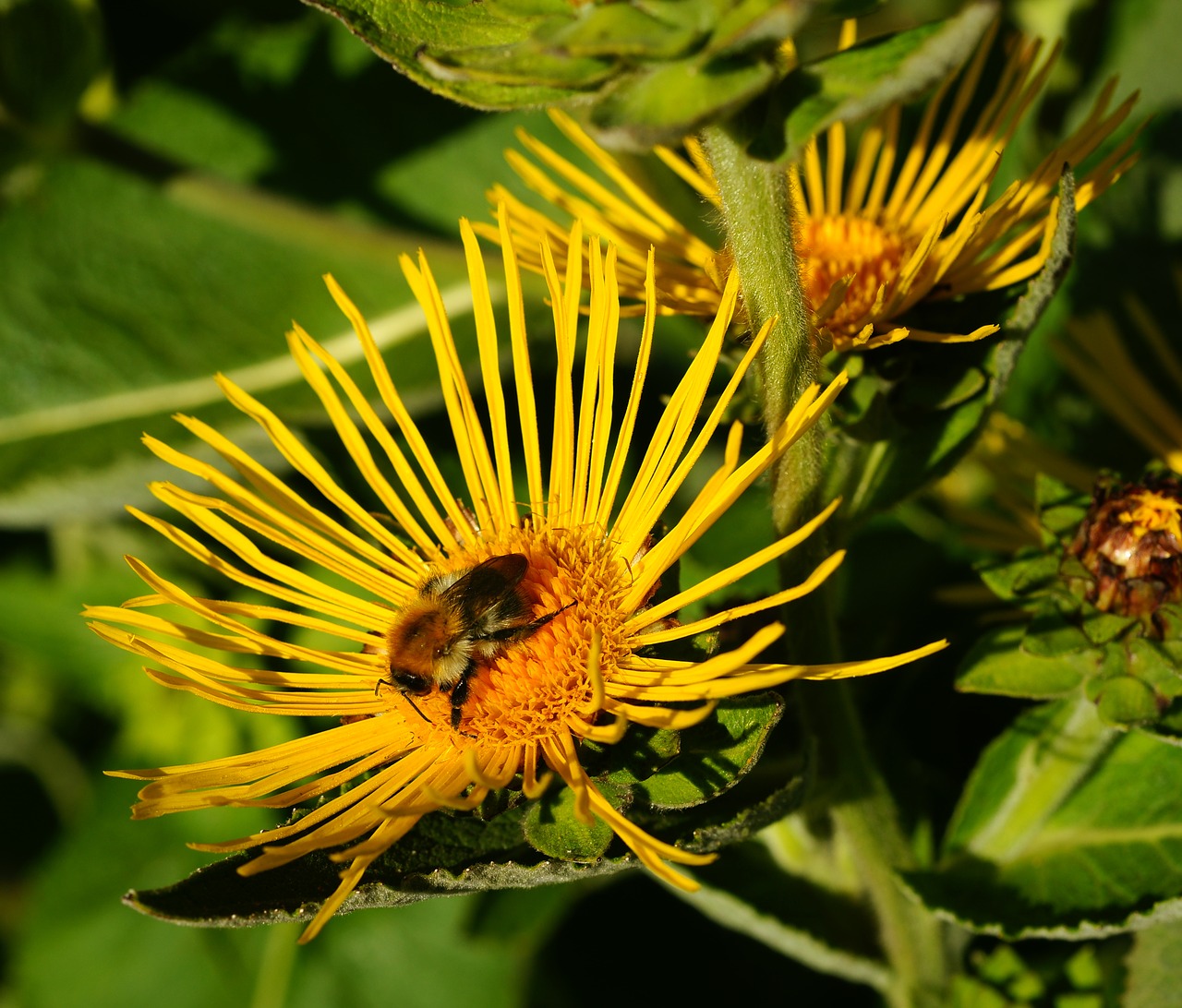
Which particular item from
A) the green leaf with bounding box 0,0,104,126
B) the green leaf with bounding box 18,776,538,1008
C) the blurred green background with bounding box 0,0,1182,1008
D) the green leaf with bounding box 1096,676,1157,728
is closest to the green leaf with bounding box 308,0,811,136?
the green leaf with bounding box 1096,676,1157,728

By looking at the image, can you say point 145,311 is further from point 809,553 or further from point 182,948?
point 809,553

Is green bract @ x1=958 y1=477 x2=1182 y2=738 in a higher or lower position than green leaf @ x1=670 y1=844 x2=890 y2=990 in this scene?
higher

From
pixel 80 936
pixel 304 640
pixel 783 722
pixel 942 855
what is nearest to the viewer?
pixel 783 722

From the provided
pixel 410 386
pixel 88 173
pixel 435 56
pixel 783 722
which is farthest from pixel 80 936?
pixel 435 56

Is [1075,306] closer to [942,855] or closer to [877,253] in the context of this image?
[877,253]

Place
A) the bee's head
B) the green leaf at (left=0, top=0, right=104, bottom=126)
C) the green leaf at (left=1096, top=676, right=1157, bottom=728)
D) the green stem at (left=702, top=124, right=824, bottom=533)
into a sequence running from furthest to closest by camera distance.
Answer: the green leaf at (left=0, top=0, right=104, bottom=126) < the bee's head < the green leaf at (left=1096, top=676, right=1157, bottom=728) < the green stem at (left=702, top=124, right=824, bottom=533)

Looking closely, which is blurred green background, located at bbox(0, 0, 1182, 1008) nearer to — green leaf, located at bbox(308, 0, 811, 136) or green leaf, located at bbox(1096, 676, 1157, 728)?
green leaf, located at bbox(1096, 676, 1157, 728)

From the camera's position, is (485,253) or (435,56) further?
(485,253)

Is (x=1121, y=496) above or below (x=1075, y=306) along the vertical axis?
below
